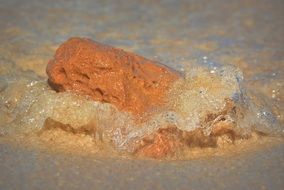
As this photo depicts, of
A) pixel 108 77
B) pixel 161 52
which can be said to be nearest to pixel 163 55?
pixel 161 52

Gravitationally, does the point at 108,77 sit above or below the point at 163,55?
below

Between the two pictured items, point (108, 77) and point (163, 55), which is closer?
point (108, 77)

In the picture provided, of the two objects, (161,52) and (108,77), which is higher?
(161,52)

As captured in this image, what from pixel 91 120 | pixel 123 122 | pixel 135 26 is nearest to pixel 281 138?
pixel 123 122

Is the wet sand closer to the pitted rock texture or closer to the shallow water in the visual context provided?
the shallow water

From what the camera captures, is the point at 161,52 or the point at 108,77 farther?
the point at 161,52

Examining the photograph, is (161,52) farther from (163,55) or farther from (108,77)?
(108,77)

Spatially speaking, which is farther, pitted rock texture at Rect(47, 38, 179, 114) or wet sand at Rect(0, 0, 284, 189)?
pitted rock texture at Rect(47, 38, 179, 114)

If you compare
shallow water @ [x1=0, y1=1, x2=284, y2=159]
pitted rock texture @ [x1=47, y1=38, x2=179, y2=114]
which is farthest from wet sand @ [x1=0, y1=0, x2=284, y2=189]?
pitted rock texture @ [x1=47, y1=38, x2=179, y2=114]

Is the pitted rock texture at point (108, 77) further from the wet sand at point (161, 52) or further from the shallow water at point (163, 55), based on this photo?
the wet sand at point (161, 52)
